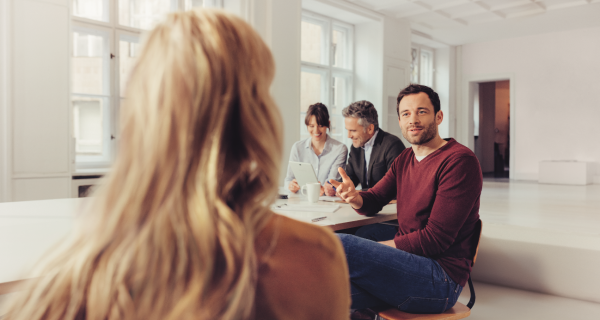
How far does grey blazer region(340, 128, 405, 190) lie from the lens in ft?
10.2

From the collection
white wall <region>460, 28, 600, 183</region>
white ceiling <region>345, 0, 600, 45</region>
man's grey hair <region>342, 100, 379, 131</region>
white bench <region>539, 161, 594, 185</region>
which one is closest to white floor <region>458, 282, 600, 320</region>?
man's grey hair <region>342, 100, 379, 131</region>

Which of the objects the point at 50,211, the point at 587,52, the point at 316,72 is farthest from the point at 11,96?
the point at 587,52

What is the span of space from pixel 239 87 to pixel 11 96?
14.5 feet

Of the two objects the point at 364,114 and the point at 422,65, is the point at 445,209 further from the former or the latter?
the point at 422,65

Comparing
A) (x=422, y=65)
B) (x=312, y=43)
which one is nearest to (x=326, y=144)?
(x=312, y=43)

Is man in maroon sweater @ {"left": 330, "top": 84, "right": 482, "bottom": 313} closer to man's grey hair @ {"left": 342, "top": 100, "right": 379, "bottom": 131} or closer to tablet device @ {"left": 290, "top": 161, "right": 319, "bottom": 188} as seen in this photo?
tablet device @ {"left": 290, "top": 161, "right": 319, "bottom": 188}

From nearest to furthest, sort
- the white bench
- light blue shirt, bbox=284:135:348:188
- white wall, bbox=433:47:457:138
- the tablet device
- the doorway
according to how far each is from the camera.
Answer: the tablet device < light blue shirt, bbox=284:135:348:188 < the white bench < white wall, bbox=433:47:457:138 < the doorway

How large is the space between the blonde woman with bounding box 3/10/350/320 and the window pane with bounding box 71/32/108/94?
5057 mm

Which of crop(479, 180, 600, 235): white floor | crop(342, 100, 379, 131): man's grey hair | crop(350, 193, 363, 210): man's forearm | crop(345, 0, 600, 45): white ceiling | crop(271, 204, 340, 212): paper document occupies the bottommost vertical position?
crop(479, 180, 600, 235): white floor

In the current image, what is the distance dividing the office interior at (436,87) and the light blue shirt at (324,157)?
2.11 ft

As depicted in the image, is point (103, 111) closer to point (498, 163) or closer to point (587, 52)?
point (587, 52)

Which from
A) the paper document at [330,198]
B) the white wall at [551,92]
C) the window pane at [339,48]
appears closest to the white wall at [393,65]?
the window pane at [339,48]

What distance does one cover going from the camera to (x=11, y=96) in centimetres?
407

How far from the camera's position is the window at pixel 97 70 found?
501 cm
